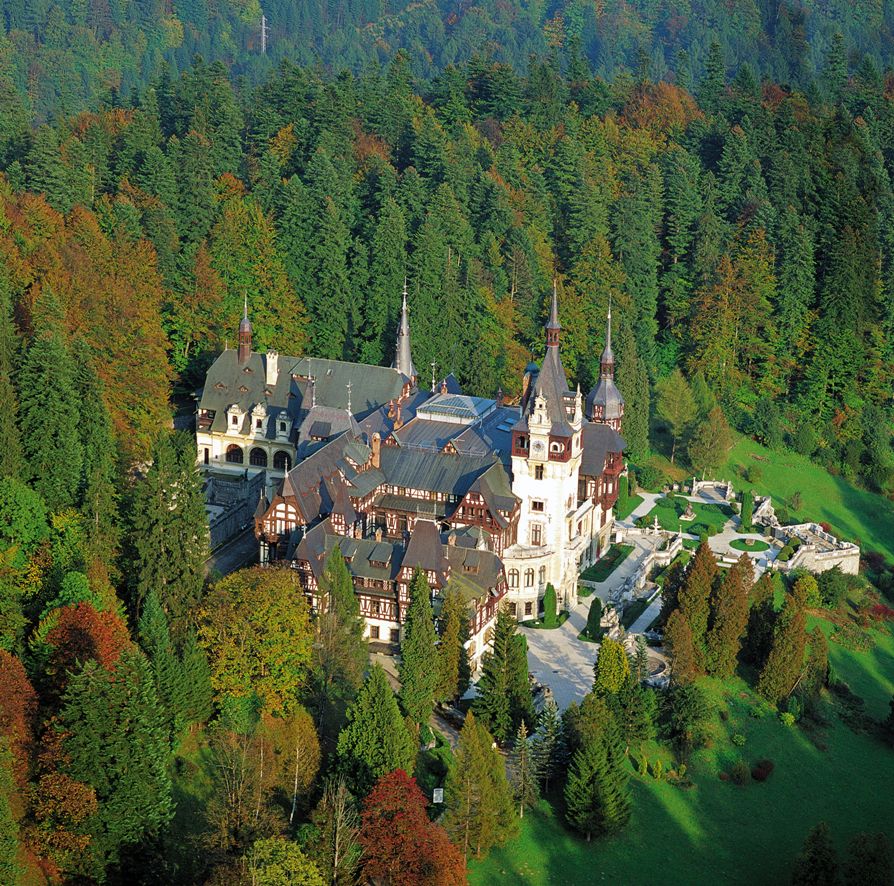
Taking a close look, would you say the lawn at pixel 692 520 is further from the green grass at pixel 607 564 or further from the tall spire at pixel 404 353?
the tall spire at pixel 404 353

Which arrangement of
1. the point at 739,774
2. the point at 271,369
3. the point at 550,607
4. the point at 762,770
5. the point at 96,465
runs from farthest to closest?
the point at 271,369, the point at 550,607, the point at 96,465, the point at 762,770, the point at 739,774

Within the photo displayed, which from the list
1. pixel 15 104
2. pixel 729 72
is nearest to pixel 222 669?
pixel 15 104

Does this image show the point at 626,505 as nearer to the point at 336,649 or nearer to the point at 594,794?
the point at 336,649

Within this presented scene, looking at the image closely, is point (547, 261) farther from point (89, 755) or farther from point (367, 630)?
point (89, 755)

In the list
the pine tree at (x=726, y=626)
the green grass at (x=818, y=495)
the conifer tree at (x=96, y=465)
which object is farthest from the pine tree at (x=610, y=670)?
the green grass at (x=818, y=495)

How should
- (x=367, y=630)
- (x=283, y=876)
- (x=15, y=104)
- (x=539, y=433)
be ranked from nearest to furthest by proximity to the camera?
(x=283, y=876), (x=367, y=630), (x=539, y=433), (x=15, y=104)

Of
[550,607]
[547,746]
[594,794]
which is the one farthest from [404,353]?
[594,794]
